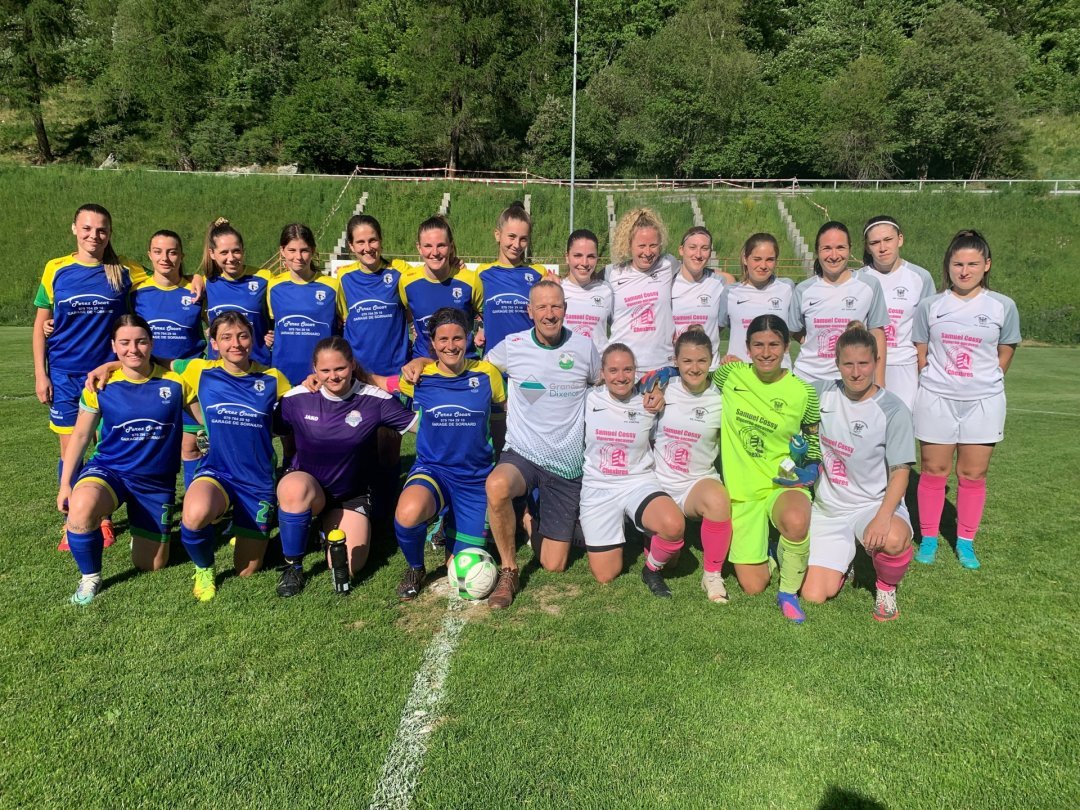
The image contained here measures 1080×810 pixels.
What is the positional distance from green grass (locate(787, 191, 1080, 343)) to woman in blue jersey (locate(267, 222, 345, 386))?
2129 centimetres

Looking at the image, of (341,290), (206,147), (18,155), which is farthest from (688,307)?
(18,155)

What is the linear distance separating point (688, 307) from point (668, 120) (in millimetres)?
34876

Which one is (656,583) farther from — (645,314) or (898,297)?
(898,297)

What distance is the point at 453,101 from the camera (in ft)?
115

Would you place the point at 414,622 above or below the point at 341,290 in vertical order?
below

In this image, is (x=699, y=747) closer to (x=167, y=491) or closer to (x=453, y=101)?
(x=167, y=491)

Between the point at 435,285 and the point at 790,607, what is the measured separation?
2.90m

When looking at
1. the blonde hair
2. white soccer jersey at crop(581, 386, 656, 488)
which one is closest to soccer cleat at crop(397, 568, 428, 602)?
white soccer jersey at crop(581, 386, 656, 488)

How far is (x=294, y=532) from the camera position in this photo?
11.7 ft

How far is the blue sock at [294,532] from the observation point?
3.56m

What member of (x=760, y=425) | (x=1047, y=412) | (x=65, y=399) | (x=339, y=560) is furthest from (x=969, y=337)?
(x=1047, y=412)

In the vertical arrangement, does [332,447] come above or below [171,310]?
below

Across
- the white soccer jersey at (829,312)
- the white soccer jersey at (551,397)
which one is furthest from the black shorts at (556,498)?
the white soccer jersey at (829,312)

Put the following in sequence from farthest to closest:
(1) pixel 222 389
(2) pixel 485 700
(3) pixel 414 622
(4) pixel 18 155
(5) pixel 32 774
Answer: (4) pixel 18 155, (1) pixel 222 389, (3) pixel 414 622, (2) pixel 485 700, (5) pixel 32 774
